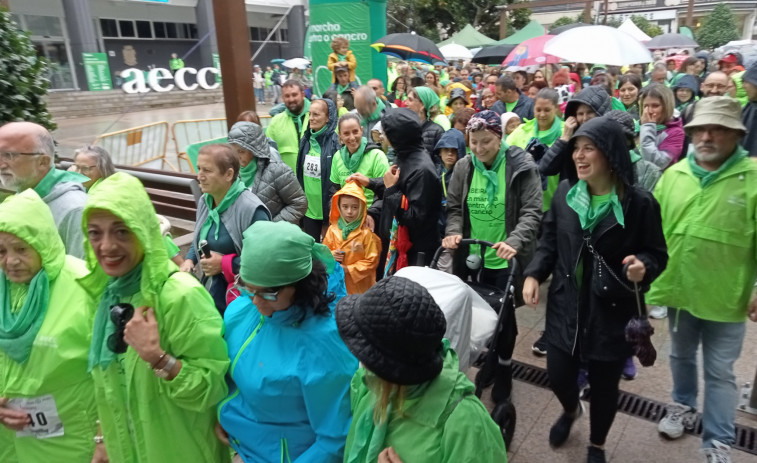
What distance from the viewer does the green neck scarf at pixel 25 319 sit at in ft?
7.36

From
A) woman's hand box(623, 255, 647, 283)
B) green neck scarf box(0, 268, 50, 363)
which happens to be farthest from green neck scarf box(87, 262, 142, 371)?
woman's hand box(623, 255, 647, 283)

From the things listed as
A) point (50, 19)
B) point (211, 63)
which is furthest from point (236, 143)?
point (211, 63)

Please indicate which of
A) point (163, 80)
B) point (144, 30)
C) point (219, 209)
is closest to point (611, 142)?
point (219, 209)

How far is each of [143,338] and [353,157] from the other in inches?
128

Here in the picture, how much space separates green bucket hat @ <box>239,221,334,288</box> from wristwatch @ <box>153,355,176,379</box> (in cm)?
40

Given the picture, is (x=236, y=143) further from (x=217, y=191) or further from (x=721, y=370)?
(x=721, y=370)

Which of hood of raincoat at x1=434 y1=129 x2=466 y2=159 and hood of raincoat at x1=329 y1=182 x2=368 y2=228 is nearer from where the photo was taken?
hood of raincoat at x1=329 y1=182 x2=368 y2=228

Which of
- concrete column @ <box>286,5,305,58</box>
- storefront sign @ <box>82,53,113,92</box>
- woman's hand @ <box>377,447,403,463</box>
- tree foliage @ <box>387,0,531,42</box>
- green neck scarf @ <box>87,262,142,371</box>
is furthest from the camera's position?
concrete column @ <box>286,5,305,58</box>

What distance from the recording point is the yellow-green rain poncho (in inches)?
89.1

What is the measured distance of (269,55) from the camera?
121 feet

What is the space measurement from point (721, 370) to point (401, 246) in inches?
87.9

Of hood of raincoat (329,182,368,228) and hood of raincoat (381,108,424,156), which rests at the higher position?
hood of raincoat (381,108,424,156)

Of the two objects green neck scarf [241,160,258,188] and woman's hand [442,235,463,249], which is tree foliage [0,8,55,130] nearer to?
green neck scarf [241,160,258,188]

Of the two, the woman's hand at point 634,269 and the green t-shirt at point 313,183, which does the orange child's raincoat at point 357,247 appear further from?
the woman's hand at point 634,269
